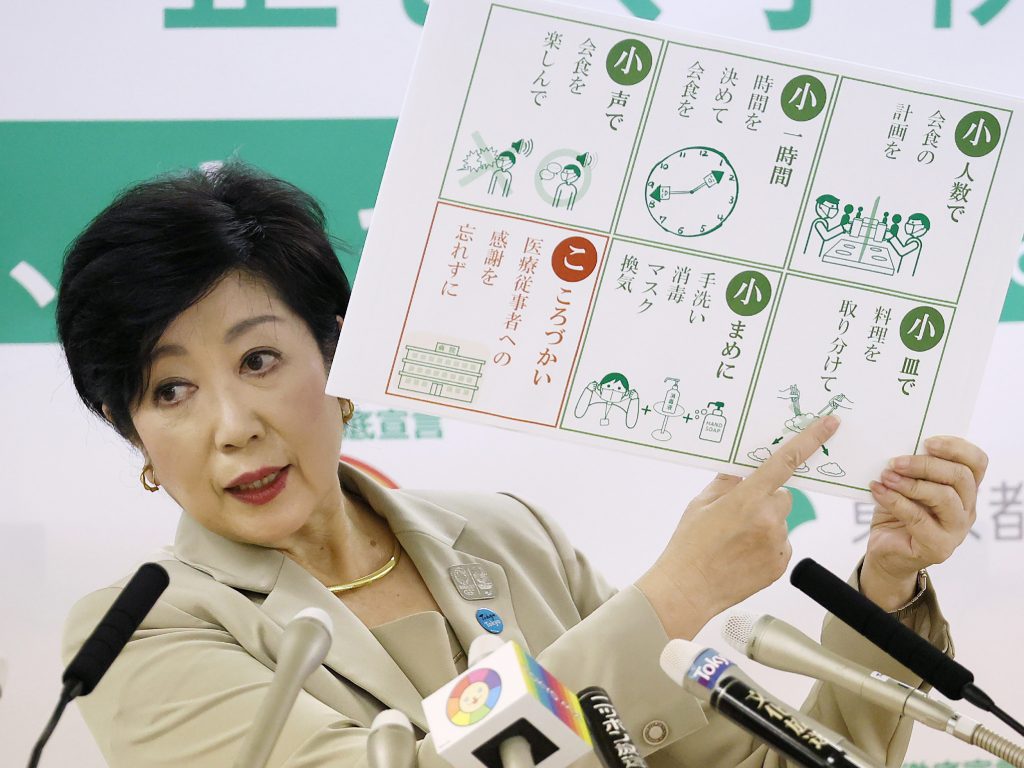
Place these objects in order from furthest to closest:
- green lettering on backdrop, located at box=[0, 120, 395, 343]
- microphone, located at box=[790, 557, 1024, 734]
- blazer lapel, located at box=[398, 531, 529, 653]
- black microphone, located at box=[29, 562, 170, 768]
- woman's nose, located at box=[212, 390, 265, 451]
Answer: green lettering on backdrop, located at box=[0, 120, 395, 343], blazer lapel, located at box=[398, 531, 529, 653], woman's nose, located at box=[212, 390, 265, 451], microphone, located at box=[790, 557, 1024, 734], black microphone, located at box=[29, 562, 170, 768]

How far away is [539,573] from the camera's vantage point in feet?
6.28

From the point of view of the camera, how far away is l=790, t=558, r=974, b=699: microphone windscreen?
3.83 ft

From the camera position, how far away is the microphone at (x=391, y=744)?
0.96 metres

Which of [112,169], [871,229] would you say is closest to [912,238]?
[871,229]

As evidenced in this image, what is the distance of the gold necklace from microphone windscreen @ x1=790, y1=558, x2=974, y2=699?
0.75 m

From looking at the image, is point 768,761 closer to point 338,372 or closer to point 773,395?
point 773,395

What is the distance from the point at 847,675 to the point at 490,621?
2.31 ft

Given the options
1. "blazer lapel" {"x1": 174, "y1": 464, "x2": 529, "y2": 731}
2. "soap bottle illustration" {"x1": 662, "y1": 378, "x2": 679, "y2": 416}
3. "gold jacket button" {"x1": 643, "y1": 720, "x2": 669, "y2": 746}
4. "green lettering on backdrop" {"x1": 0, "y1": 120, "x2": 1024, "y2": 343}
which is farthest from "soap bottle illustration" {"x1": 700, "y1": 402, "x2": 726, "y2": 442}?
"green lettering on backdrop" {"x1": 0, "y1": 120, "x2": 1024, "y2": 343}

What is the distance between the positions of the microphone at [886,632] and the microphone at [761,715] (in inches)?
8.5

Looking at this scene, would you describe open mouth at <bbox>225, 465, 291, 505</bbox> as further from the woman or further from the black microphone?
the black microphone

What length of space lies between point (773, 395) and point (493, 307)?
0.35 metres

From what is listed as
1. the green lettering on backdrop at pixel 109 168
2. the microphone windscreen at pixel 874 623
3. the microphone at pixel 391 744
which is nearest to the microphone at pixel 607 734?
the microphone at pixel 391 744

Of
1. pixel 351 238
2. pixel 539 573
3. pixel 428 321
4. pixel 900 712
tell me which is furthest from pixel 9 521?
pixel 900 712

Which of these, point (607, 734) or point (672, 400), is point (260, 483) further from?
point (607, 734)
